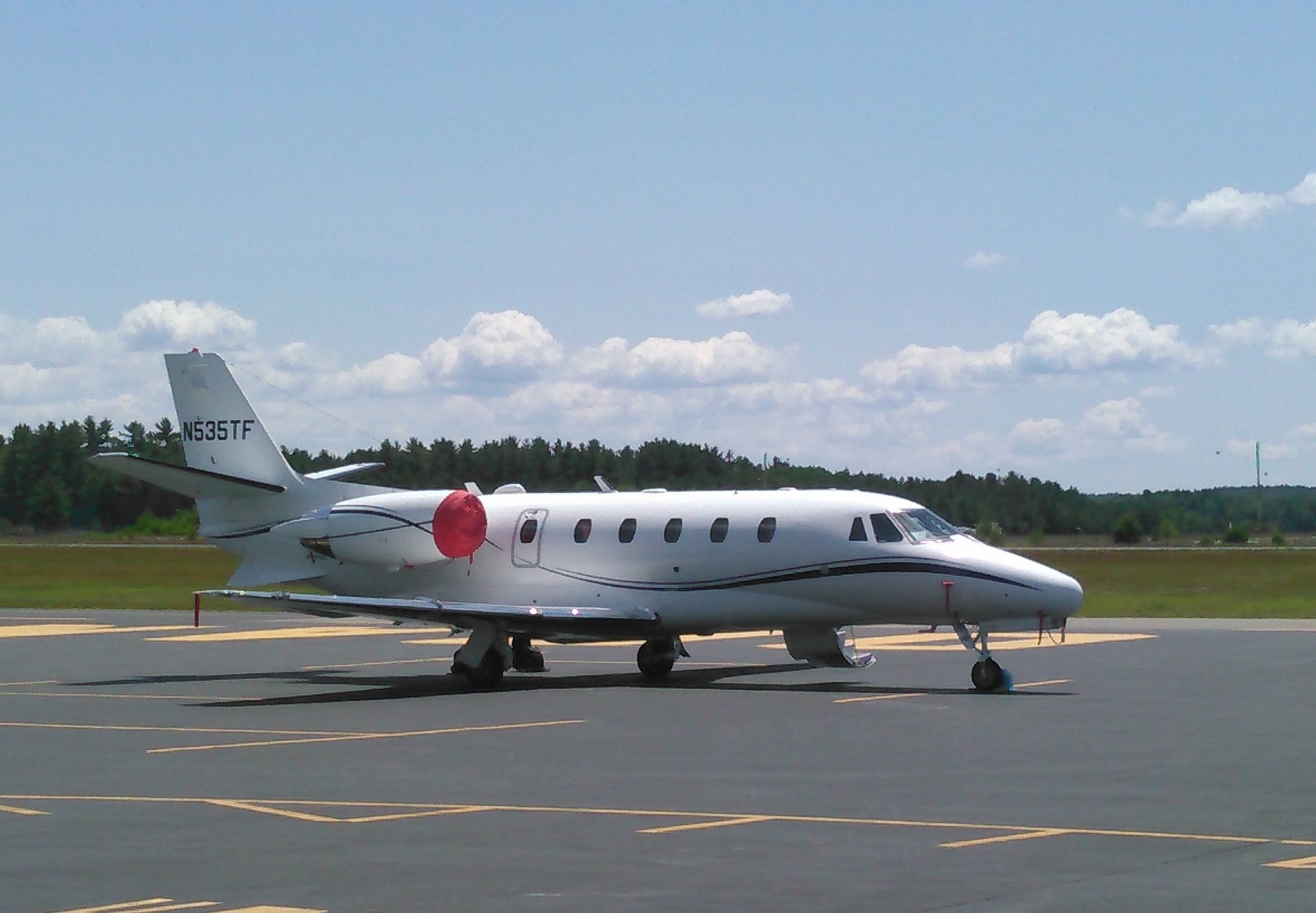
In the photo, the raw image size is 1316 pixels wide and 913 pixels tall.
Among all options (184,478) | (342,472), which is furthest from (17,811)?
(342,472)

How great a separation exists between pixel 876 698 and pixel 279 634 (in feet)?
78.0

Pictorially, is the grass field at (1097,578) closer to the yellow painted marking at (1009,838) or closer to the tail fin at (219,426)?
the tail fin at (219,426)

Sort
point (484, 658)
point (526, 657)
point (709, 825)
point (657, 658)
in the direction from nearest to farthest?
point (709, 825) → point (484, 658) → point (657, 658) → point (526, 657)

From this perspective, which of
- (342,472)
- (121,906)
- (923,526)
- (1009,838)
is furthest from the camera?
(342,472)

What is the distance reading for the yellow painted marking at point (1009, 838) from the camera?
46.5ft

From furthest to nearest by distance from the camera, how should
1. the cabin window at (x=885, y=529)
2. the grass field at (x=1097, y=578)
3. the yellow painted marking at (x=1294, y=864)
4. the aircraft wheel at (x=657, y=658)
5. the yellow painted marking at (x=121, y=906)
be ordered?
the grass field at (x=1097, y=578) < the aircraft wheel at (x=657, y=658) < the cabin window at (x=885, y=529) < the yellow painted marking at (x=1294, y=864) < the yellow painted marking at (x=121, y=906)

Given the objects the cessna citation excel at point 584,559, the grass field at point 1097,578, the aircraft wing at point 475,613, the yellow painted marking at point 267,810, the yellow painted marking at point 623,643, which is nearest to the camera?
the yellow painted marking at point 267,810

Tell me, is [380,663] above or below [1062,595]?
below

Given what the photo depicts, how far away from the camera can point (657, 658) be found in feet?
107

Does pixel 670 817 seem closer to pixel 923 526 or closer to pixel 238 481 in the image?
pixel 923 526

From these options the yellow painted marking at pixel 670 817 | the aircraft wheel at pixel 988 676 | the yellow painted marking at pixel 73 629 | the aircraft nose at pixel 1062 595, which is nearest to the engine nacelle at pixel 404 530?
the aircraft wheel at pixel 988 676

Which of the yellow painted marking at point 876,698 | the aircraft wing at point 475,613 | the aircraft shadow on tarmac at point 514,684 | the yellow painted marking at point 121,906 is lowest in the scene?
the aircraft shadow on tarmac at point 514,684

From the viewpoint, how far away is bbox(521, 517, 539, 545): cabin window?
33.8 metres

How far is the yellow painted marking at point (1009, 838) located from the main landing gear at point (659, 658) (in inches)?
706
